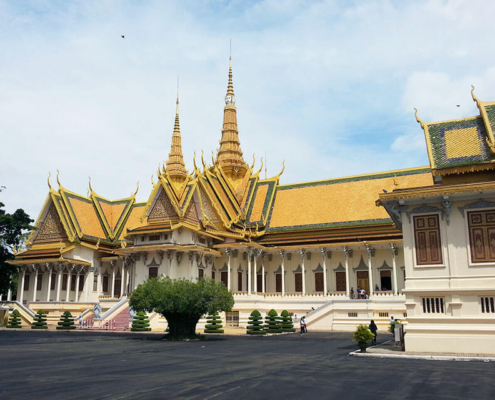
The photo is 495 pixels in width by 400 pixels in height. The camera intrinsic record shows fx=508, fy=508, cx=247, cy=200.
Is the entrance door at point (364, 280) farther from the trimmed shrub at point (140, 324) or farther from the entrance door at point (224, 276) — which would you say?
the trimmed shrub at point (140, 324)

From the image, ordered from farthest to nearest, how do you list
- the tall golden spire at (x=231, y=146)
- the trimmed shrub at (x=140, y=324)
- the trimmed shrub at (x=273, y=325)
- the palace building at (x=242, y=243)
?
the tall golden spire at (x=231, y=146) → the palace building at (x=242, y=243) → the trimmed shrub at (x=140, y=324) → the trimmed shrub at (x=273, y=325)

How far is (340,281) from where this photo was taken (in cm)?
3553

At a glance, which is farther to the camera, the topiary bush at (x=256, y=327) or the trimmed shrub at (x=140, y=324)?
the trimmed shrub at (x=140, y=324)

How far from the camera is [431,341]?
51.2ft

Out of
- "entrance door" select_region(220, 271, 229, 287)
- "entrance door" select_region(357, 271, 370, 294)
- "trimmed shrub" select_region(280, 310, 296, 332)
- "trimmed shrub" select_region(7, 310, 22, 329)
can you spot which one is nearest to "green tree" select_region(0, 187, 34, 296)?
"trimmed shrub" select_region(7, 310, 22, 329)

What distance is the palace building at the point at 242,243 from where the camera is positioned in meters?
31.6

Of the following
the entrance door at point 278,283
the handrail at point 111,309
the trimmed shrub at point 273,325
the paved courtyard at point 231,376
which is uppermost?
the entrance door at point 278,283

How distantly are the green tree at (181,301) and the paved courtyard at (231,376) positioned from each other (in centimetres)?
629

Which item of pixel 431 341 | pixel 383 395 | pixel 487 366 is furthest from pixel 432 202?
pixel 383 395

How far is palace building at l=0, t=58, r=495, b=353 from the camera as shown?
1245 inches

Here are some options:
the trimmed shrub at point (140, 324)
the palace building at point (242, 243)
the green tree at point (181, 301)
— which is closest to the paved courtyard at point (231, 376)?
the green tree at point (181, 301)

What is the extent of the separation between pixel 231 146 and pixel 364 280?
19.7 m

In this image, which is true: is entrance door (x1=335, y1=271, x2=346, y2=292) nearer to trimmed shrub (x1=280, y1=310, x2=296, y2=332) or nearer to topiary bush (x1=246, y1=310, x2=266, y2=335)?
trimmed shrub (x1=280, y1=310, x2=296, y2=332)

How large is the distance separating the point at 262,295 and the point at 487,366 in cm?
2311
